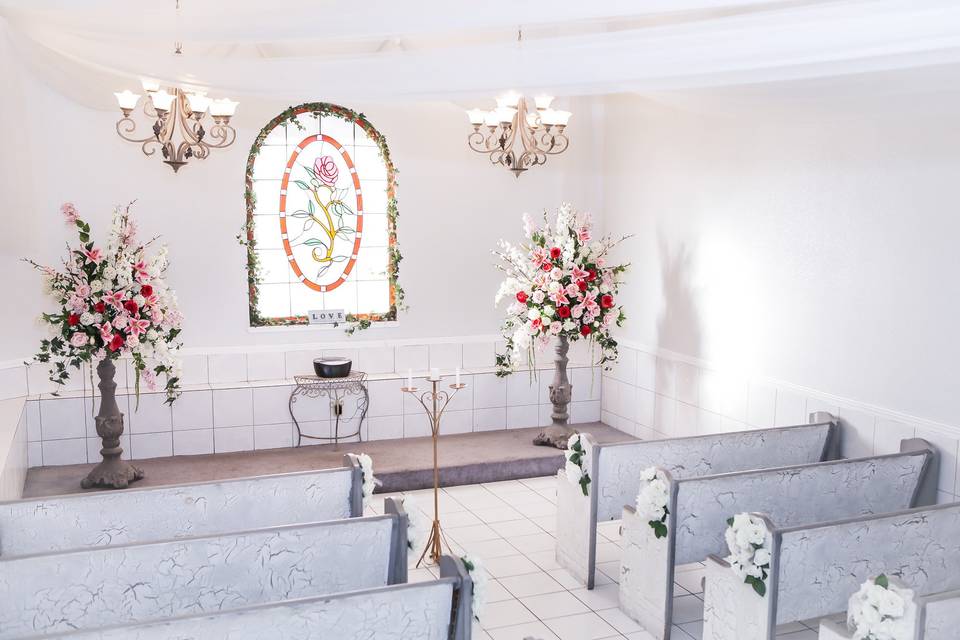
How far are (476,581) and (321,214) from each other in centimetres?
558

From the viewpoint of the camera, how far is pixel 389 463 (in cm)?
811

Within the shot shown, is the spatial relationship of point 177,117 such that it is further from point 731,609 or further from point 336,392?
point 731,609

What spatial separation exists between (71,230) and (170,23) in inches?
136

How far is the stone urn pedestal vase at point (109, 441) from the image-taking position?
723 centimetres

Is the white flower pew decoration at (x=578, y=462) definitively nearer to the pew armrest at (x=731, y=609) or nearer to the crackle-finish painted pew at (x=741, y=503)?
the crackle-finish painted pew at (x=741, y=503)

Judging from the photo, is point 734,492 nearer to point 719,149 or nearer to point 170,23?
point 719,149

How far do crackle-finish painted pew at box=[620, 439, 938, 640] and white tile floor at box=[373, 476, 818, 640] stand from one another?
0.25m

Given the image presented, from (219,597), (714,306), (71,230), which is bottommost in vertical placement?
(219,597)

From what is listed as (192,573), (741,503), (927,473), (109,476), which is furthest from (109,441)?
(927,473)

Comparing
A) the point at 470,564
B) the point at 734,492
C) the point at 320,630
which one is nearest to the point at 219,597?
the point at 320,630

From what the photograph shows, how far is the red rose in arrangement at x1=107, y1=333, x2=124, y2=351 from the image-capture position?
6781mm

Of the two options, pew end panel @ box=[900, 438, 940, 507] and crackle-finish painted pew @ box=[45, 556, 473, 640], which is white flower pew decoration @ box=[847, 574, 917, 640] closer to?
crackle-finish painted pew @ box=[45, 556, 473, 640]

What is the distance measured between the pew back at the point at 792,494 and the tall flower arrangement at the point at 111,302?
3.98 metres

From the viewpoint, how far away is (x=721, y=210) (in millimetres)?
7758
